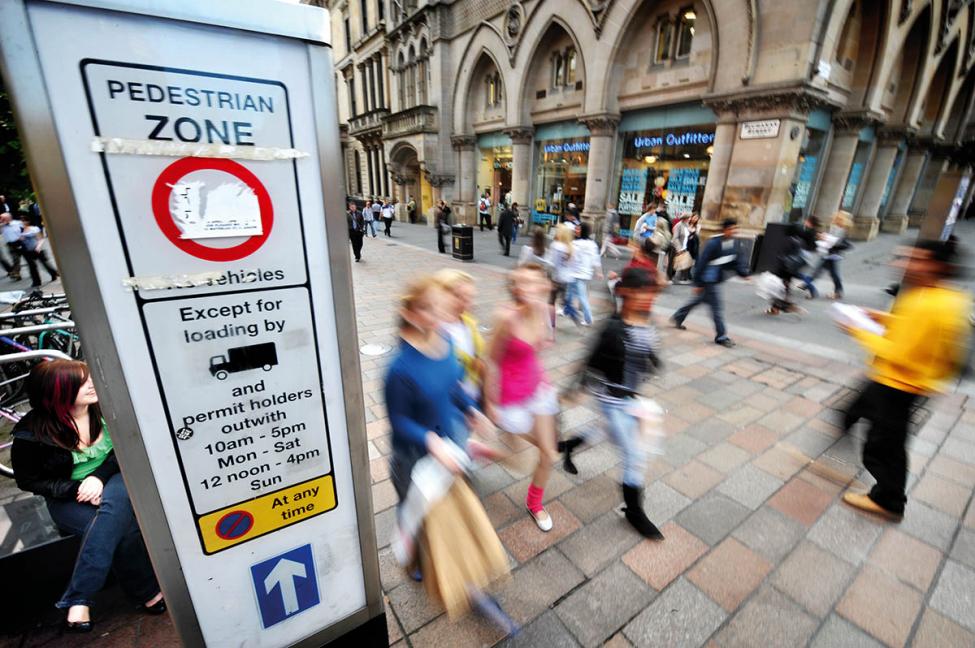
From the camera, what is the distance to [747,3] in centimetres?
1041

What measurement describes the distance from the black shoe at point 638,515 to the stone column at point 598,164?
545 inches

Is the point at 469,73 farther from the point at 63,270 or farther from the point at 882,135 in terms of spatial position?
the point at 63,270

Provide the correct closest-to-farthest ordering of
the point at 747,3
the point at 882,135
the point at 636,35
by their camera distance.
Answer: the point at 747,3, the point at 636,35, the point at 882,135

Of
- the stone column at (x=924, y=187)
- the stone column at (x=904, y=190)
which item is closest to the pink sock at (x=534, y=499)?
the stone column at (x=904, y=190)

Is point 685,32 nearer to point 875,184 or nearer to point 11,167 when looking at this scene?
point 875,184

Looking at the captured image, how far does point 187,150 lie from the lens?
111 centimetres

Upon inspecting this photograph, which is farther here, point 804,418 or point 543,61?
point 543,61

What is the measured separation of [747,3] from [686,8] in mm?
2285

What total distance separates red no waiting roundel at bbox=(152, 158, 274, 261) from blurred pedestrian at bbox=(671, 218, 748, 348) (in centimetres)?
610

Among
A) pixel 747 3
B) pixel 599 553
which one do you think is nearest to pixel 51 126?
pixel 599 553

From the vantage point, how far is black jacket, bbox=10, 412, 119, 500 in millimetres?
2068

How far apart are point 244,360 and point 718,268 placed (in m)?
6.22

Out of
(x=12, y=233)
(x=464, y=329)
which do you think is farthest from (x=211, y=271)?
(x=12, y=233)

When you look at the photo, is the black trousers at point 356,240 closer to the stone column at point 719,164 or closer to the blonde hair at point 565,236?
the blonde hair at point 565,236
